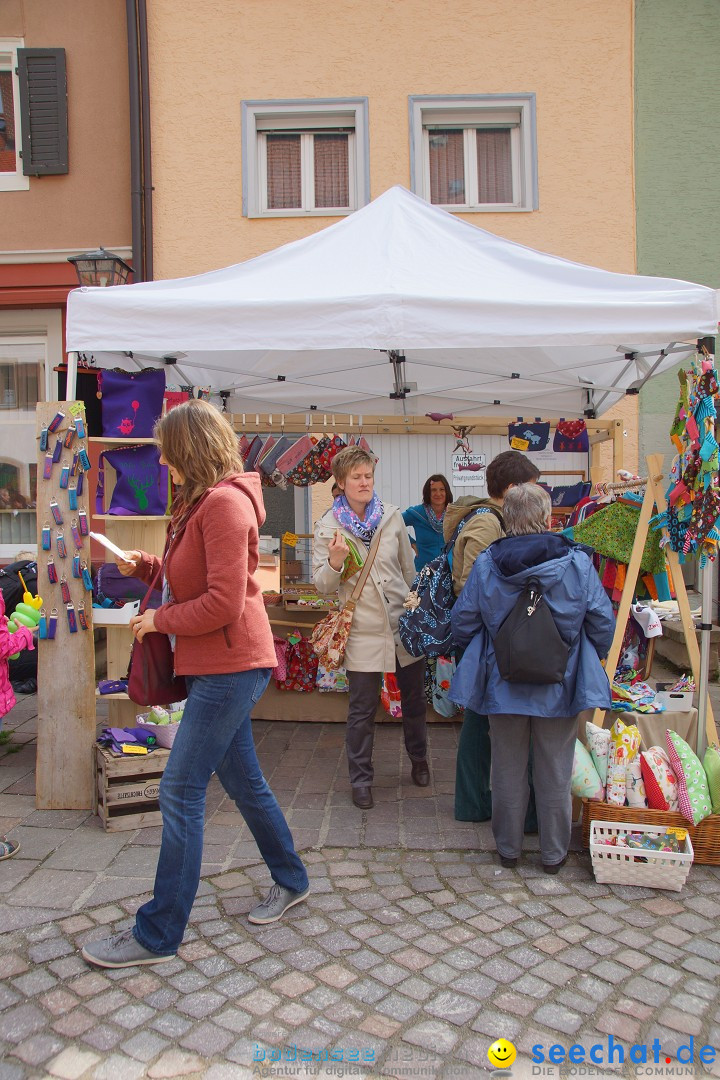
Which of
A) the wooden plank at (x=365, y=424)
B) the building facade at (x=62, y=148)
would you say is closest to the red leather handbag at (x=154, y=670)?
the wooden plank at (x=365, y=424)

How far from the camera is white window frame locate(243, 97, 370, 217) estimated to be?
25.9 ft

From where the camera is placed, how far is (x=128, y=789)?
142 inches

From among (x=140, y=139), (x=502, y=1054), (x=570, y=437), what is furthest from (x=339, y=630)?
(x=140, y=139)

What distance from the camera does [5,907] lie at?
9.68ft

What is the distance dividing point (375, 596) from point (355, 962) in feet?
5.62

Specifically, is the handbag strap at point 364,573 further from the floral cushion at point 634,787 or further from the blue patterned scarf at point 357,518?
the floral cushion at point 634,787

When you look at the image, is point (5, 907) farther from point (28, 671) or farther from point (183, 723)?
point (28, 671)

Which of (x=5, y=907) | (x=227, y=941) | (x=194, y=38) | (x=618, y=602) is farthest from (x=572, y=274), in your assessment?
(x=194, y=38)

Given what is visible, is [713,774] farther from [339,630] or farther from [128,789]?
[128,789]

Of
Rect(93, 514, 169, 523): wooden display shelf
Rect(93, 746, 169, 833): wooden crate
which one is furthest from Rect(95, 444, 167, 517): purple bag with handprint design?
Rect(93, 746, 169, 833): wooden crate

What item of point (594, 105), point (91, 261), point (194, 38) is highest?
point (194, 38)

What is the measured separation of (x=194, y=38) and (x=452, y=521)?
261 inches

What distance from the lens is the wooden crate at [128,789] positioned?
356 cm

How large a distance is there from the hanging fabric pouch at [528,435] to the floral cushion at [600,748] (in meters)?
2.54
